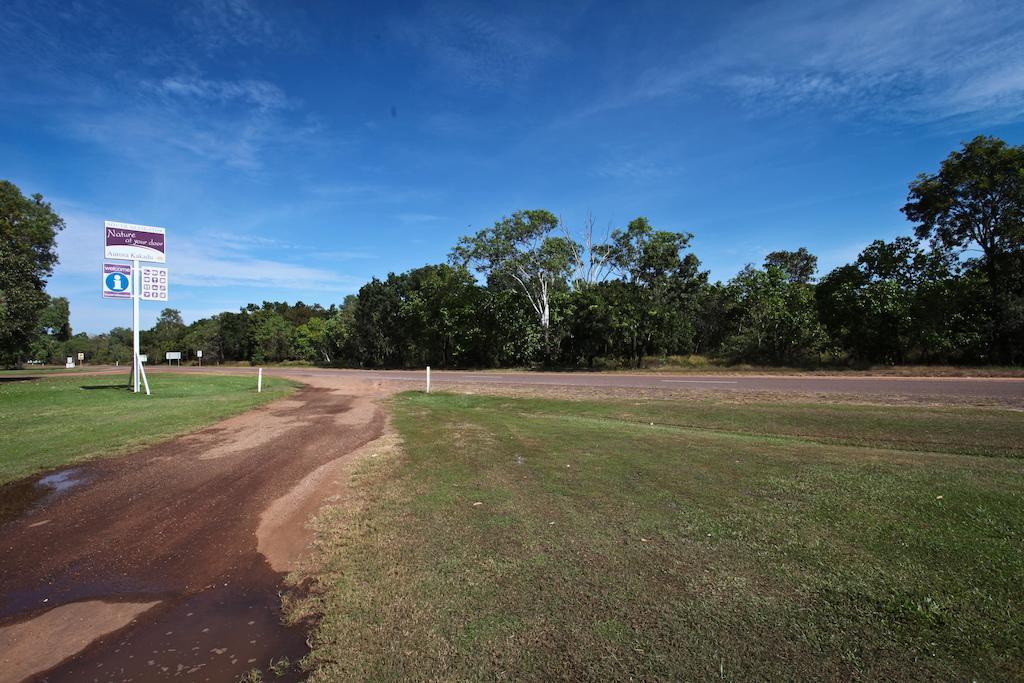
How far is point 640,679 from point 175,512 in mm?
5192

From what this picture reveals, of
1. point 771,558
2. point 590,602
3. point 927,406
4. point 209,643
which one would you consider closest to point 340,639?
point 209,643

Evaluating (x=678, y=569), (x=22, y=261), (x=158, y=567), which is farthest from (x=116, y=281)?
(x=678, y=569)

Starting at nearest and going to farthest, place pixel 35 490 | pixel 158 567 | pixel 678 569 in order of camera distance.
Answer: pixel 678 569, pixel 158 567, pixel 35 490

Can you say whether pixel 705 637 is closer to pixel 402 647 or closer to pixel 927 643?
pixel 927 643

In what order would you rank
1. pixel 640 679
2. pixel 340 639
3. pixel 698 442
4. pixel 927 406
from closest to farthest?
1. pixel 640 679
2. pixel 340 639
3. pixel 698 442
4. pixel 927 406

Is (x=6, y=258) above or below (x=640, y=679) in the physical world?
above

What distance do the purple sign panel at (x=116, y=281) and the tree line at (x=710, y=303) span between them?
28.6 feet

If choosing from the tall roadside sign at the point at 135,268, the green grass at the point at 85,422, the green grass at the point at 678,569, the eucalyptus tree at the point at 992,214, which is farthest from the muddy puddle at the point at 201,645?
the eucalyptus tree at the point at 992,214

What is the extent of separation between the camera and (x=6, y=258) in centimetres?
2111

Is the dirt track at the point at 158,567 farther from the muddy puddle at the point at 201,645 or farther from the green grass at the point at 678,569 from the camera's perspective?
the green grass at the point at 678,569

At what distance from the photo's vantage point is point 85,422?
11.2m

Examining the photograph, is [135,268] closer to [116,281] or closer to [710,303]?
[116,281]

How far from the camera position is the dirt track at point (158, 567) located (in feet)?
9.78

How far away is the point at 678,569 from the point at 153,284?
24.1m
